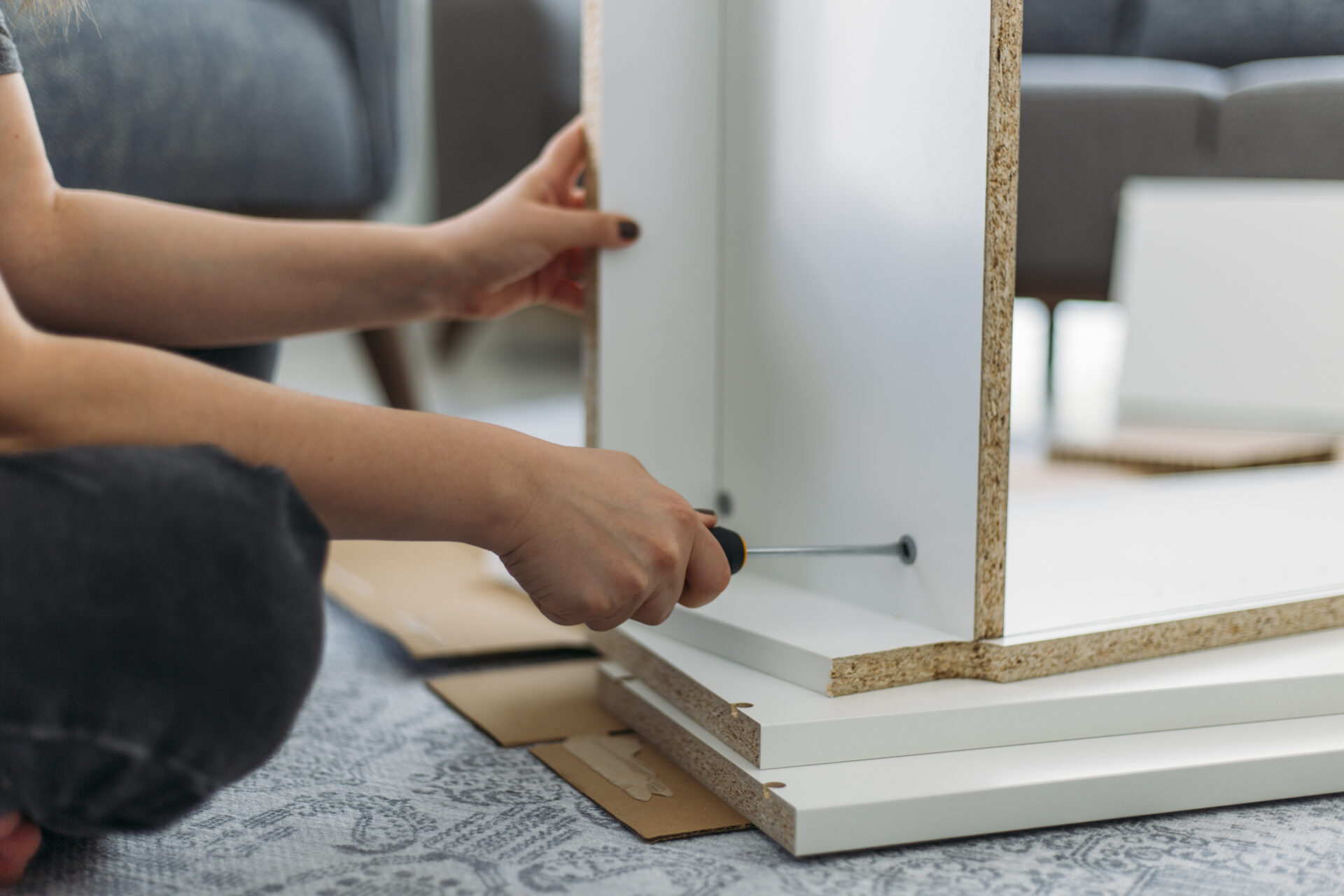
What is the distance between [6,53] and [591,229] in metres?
0.29

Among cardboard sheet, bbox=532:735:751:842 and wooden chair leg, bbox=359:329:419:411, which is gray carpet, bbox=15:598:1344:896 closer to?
cardboard sheet, bbox=532:735:751:842

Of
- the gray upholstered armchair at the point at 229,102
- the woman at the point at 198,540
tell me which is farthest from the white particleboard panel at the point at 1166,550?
the gray upholstered armchair at the point at 229,102

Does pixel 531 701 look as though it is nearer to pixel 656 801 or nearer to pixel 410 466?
pixel 656 801

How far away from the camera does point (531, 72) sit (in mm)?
1364

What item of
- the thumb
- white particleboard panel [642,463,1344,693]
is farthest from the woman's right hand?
the thumb

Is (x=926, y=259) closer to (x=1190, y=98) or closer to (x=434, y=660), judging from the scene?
(x=1190, y=98)

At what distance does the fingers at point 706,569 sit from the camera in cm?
46

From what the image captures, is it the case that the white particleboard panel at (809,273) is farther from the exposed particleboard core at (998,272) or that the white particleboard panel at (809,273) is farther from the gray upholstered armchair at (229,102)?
the gray upholstered armchair at (229,102)

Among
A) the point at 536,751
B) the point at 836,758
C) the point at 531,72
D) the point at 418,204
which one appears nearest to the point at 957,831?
the point at 836,758

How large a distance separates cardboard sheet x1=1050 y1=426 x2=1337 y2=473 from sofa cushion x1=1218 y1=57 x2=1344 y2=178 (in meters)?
0.50

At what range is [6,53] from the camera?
0.47 m

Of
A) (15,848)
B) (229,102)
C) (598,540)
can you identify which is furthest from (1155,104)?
(15,848)

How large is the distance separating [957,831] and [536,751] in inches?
8.2

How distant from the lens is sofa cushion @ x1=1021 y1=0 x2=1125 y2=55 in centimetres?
72
